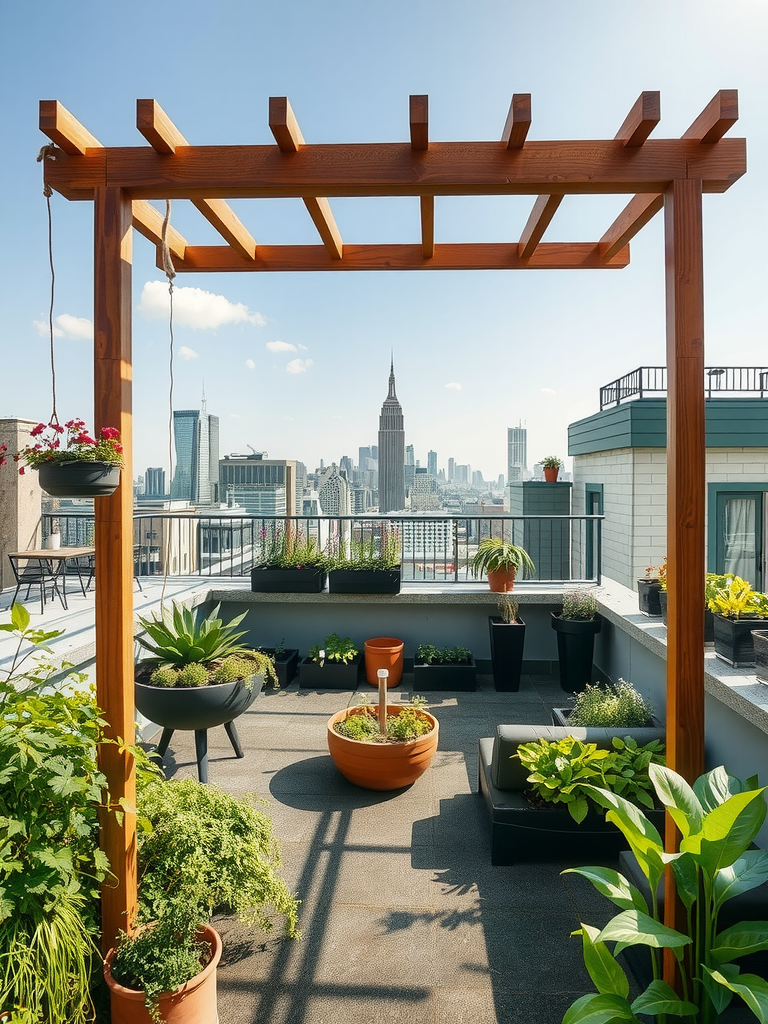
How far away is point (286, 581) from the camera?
19.1ft

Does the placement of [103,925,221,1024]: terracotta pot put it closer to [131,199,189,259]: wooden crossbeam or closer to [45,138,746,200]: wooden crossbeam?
[45,138,746,200]: wooden crossbeam

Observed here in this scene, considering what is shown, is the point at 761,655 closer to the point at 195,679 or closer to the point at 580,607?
the point at 580,607

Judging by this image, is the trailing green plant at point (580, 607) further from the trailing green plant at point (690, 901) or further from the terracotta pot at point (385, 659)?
the trailing green plant at point (690, 901)

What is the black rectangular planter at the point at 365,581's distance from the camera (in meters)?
5.73

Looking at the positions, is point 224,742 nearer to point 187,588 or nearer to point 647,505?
point 187,588

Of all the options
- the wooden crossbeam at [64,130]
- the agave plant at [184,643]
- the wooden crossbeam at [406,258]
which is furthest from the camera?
the agave plant at [184,643]

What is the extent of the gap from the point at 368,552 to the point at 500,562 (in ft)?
4.13

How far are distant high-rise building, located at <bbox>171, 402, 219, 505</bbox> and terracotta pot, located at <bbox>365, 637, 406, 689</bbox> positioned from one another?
2409 millimetres

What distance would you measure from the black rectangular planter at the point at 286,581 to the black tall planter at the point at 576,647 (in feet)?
7.23

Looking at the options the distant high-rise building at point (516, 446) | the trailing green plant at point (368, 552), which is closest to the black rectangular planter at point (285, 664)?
the trailing green plant at point (368, 552)

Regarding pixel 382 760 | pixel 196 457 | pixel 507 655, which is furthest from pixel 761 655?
pixel 196 457

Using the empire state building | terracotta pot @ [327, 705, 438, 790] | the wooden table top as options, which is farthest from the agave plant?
the empire state building

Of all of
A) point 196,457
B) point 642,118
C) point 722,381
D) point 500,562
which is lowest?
point 500,562

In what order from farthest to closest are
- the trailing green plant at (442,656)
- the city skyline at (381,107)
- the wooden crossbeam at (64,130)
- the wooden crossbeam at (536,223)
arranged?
the trailing green plant at (442,656), the wooden crossbeam at (536,223), the city skyline at (381,107), the wooden crossbeam at (64,130)
